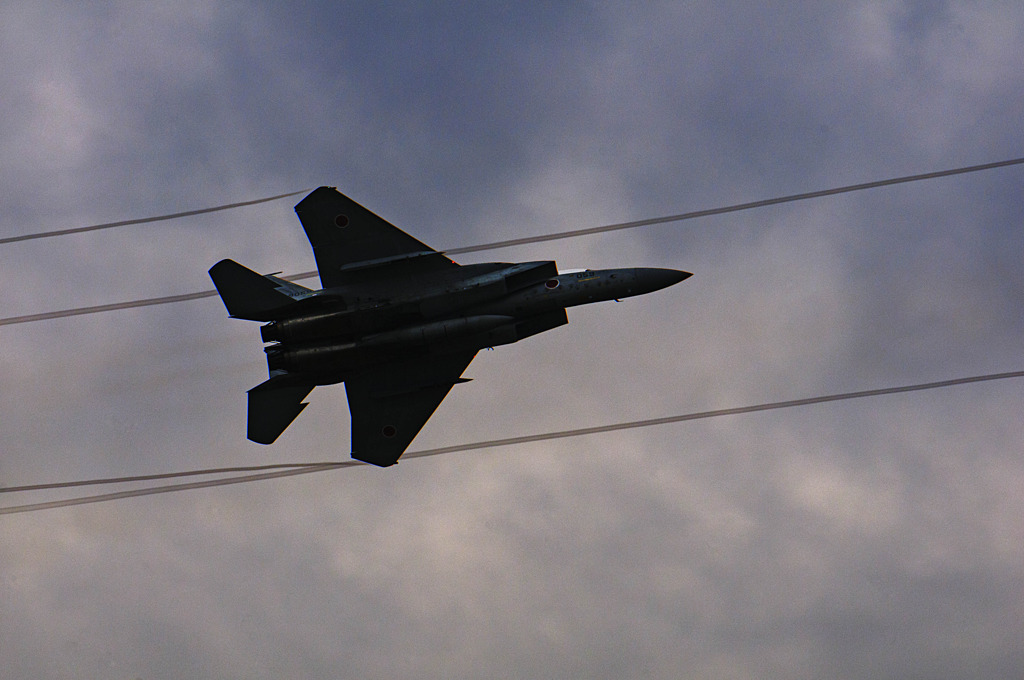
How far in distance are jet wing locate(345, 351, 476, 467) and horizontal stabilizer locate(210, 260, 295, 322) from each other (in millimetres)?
4196

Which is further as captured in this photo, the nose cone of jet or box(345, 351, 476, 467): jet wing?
box(345, 351, 476, 467): jet wing

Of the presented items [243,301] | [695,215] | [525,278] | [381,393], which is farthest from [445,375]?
[695,215]

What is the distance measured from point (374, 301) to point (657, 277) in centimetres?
926

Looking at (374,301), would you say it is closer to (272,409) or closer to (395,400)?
(395,400)

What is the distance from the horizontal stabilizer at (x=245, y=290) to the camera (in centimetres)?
3297

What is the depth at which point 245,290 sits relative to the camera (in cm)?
3328

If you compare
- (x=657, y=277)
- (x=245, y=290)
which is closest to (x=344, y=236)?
(x=245, y=290)

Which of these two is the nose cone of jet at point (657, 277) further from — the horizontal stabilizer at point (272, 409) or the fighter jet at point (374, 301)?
the horizontal stabilizer at point (272, 409)

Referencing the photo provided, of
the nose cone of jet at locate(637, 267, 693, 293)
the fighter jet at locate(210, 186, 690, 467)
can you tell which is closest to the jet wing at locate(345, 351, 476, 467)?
the fighter jet at locate(210, 186, 690, 467)

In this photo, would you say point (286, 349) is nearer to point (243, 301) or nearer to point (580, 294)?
point (243, 301)

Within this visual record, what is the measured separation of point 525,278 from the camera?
32656mm

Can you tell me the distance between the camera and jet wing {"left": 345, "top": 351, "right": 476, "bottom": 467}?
35.4 m

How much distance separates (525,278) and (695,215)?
579 cm

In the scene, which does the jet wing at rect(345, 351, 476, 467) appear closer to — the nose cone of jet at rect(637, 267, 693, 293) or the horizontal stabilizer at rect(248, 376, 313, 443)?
the horizontal stabilizer at rect(248, 376, 313, 443)
